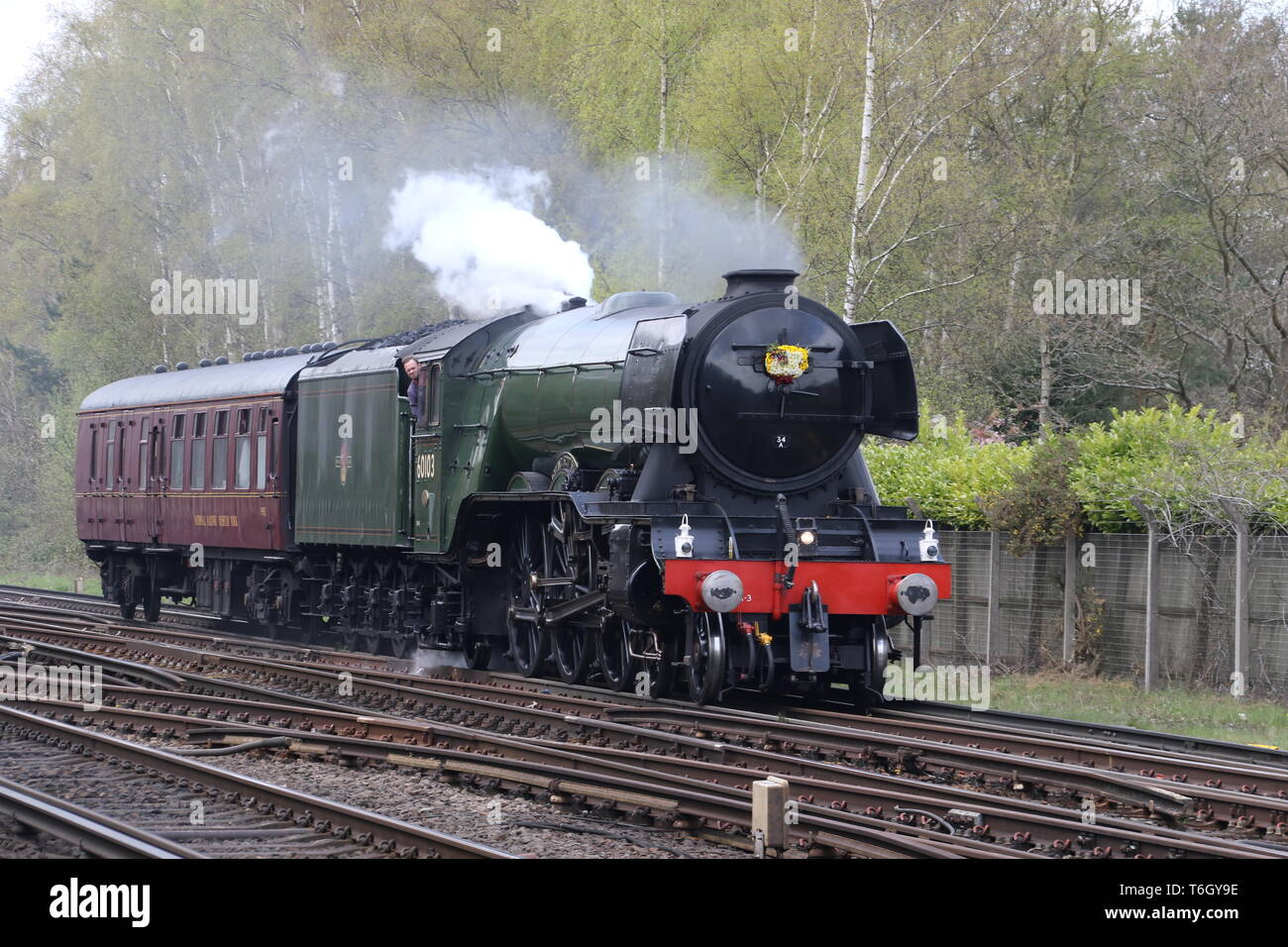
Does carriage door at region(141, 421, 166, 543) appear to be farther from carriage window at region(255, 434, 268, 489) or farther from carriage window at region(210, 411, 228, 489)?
carriage window at region(255, 434, 268, 489)

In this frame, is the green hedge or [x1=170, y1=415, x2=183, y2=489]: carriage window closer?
the green hedge

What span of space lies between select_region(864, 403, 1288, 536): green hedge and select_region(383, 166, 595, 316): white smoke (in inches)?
180

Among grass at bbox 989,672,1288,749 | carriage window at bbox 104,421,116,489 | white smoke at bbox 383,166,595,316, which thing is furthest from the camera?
→ carriage window at bbox 104,421,116,489

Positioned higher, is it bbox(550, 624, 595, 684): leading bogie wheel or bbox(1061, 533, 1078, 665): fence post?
bbox(1061, 533, 1078, 665): fence post

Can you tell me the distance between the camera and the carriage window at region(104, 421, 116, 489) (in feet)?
75.4

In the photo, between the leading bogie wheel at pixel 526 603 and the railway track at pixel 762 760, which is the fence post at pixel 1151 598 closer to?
the railway track at pixel 762 760

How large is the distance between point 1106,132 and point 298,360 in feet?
55.2

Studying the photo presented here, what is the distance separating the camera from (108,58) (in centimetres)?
3975

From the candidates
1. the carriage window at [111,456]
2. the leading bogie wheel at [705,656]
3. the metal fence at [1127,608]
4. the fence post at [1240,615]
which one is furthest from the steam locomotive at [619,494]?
the carriage window at [111,456]

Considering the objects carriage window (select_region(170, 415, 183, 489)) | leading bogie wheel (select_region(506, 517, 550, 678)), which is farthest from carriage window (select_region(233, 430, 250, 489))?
leading bogie wheel (select_region(506, 517, 550, 678))

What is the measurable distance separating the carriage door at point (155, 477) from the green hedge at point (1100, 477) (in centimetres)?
1023

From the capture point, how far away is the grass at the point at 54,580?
31875 millimetres
